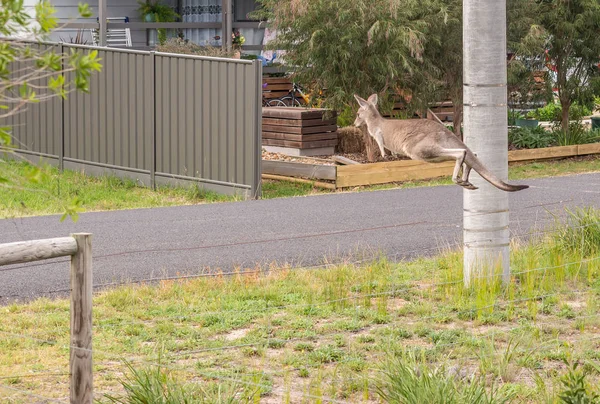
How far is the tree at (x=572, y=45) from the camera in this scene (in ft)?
66.7

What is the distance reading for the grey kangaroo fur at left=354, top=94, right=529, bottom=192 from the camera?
5707mm

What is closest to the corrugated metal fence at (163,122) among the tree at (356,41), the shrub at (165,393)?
the tree at (356,41)

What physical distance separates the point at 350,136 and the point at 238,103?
469 cm

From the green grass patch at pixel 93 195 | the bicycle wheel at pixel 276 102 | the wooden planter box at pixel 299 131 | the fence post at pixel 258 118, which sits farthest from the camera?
the bicycle wheel at pixel 276 102

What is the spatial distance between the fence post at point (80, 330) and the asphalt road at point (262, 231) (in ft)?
12.8

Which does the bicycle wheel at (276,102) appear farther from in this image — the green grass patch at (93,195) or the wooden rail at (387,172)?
the green grass patch at (93,195)

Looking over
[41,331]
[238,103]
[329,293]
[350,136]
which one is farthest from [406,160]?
[41,331]

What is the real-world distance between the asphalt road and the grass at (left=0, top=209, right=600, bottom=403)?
937 mm

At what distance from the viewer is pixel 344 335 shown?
24.3 ft

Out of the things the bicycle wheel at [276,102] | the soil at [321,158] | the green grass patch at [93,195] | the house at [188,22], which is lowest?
the green grass patch at [93,195]

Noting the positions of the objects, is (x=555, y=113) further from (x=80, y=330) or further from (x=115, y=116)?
(x=80, y=330)

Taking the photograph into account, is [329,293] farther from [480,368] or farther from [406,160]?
[406,160]

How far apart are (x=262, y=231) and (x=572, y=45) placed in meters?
10.9

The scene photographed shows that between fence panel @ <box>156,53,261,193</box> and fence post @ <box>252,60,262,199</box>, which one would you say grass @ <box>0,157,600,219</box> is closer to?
fence panel @ <box>156,53,261,193</box>
